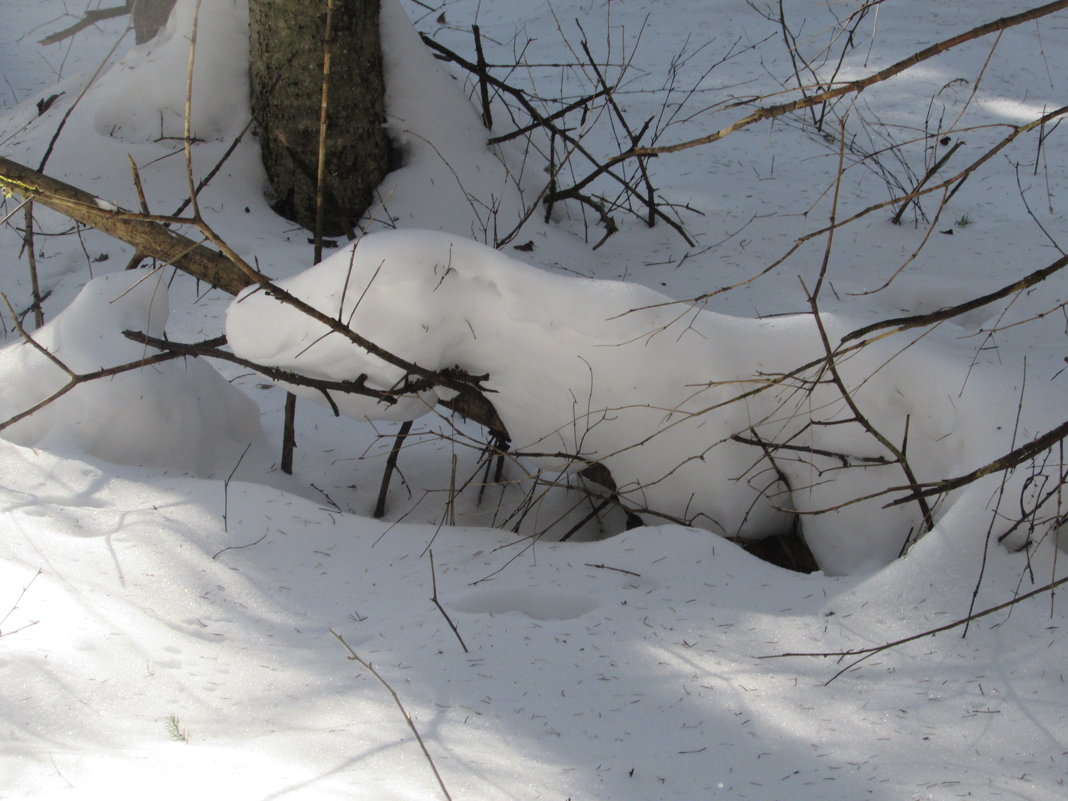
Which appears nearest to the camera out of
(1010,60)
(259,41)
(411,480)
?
(411,480)

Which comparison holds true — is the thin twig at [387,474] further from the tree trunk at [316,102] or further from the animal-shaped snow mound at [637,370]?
the tree trunk at [316,102]

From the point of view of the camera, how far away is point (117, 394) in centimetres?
252

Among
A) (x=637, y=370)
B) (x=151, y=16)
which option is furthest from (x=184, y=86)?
(x=151, y=16)

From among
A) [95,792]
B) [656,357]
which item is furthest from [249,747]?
[656,357]

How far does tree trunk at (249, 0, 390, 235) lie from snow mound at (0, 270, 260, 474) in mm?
959

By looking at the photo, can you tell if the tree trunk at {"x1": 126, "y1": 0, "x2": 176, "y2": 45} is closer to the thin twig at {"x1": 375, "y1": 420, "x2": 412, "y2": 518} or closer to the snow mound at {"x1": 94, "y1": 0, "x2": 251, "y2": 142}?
the snow mound at {"x1": 94, "y1": 0, "x2": 251, "y2": 142}

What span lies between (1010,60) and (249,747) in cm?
668

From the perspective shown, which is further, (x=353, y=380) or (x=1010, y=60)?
(x=1010, y=60)

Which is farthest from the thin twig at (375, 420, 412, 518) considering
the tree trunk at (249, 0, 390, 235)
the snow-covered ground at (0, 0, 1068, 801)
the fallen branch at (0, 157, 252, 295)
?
the tree trunk at (249, 0, 390, 235)

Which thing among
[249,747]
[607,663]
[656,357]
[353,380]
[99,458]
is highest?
[656,357]

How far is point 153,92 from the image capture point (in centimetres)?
397

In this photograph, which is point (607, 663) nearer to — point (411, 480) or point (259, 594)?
point (259, 594)

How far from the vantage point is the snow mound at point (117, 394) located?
250cm

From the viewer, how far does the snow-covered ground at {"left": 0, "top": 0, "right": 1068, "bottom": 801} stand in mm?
1379
